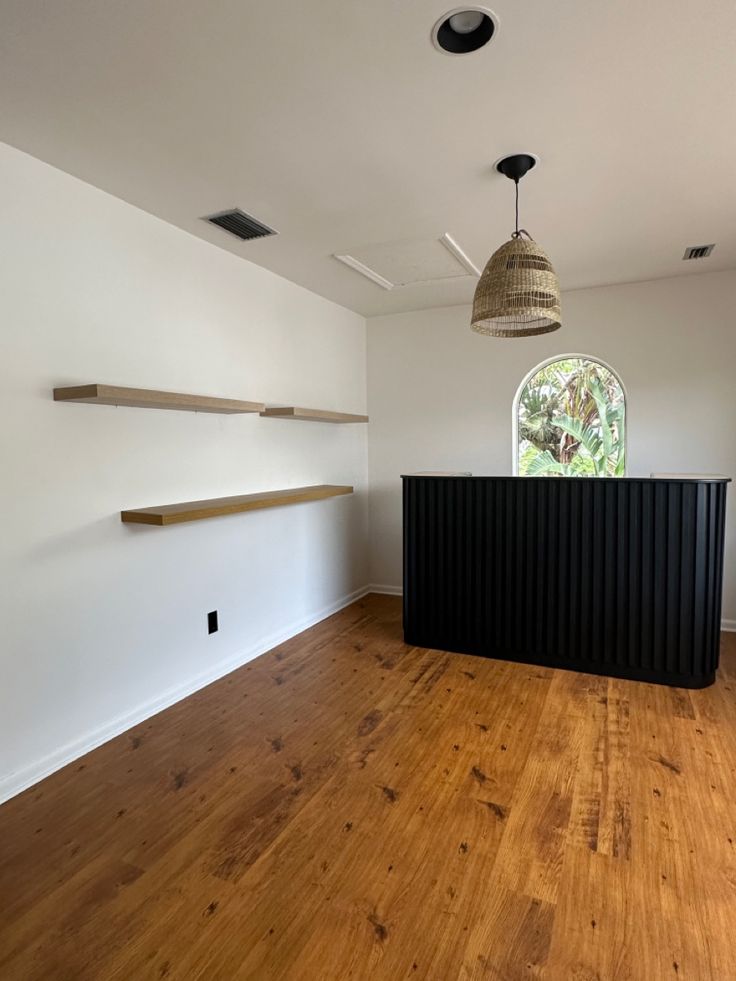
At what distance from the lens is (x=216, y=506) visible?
297cm

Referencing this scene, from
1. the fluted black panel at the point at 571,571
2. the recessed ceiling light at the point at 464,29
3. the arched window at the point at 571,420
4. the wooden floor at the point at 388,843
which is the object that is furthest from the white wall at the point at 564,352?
the recessed ceiling light at the point at 464,29

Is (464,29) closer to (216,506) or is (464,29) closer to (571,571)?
Result: (216,506)

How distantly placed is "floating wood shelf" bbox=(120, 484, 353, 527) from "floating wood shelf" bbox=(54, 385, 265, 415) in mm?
525

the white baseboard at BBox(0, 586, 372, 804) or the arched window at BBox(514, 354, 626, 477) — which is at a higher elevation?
the arched window at BBox(514, 354, 626, 477)

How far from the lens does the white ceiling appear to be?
63.4 inches

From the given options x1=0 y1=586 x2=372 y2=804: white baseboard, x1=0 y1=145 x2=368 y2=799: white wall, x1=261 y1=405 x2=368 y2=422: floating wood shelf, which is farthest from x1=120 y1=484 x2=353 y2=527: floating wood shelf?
x1=0 y1=586 x2=372 y2=804: white baseboard

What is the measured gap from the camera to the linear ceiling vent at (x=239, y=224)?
2.88m

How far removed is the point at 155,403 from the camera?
8.93 feet

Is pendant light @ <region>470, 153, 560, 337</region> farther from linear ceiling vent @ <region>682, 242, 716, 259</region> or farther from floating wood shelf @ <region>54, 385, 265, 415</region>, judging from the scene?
linear ceiling vent @ <region>682, 242, 716, 259</region>

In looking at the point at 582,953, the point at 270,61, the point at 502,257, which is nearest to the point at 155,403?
the point at 270,61

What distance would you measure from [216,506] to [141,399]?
0.70 metres

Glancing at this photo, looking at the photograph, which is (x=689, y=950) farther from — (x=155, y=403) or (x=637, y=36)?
(x=155, y=403)

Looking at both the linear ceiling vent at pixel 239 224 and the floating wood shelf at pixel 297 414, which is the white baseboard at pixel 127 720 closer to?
the floating wood shelf at pixel 297 414

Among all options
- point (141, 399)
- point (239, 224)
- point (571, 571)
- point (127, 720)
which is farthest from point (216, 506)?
point (571, 571)
